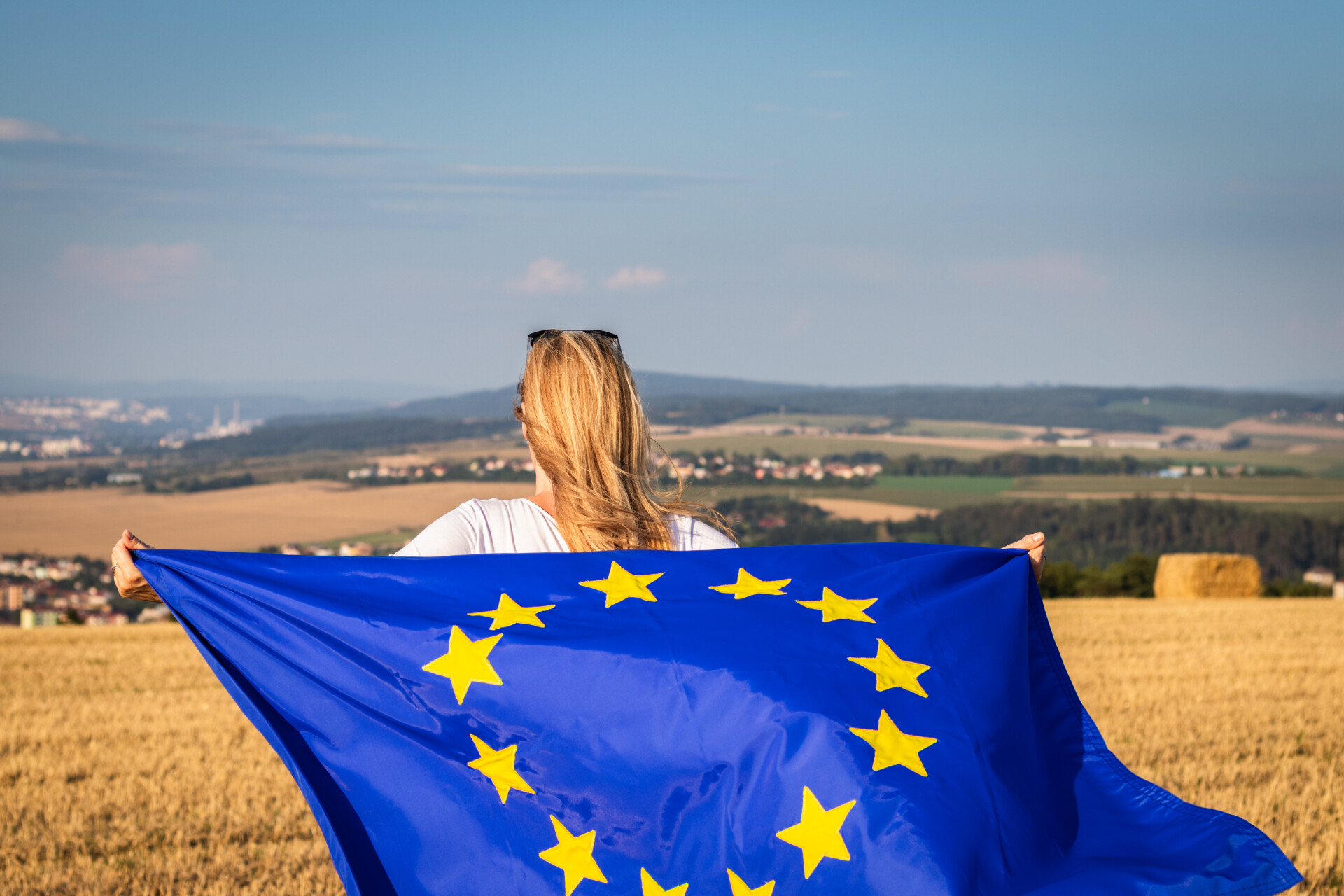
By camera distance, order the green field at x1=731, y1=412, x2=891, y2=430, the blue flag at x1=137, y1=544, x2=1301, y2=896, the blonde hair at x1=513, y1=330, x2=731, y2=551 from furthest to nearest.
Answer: the green field at x1=731, y1=412, x2=891, y2=430 → the blonde hair at x1=513, y1=330, x2=731, y2=551 → the blue flag at x1=137, y1=544, x2=1301, y2=896

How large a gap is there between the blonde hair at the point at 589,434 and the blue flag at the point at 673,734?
0.57ft

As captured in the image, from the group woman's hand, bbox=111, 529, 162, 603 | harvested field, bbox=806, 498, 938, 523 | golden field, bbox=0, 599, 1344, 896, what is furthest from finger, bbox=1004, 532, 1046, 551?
harvested field, bbox=806, 498, 938, 523

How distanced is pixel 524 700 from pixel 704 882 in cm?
78

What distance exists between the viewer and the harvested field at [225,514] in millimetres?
49812

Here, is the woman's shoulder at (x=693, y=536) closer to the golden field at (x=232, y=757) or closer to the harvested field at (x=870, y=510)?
the golden field at (x=232, y=757)

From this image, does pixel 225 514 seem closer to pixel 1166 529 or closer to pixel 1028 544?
pixel 1166 529

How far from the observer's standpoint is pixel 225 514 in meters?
57.0

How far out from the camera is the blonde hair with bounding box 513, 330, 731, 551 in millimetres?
3393

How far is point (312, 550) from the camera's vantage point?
4456 centimetres

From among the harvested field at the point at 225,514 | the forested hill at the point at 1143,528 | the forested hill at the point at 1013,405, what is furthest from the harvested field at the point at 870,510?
the forested hill at the point at 1013,405

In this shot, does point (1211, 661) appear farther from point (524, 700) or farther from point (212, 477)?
point (212, 477)

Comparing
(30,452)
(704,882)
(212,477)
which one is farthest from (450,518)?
(30,452)

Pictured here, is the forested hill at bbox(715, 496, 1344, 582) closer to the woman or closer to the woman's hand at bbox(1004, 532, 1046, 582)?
the woman's hand at bbox(1004, 532, 1046, 582)

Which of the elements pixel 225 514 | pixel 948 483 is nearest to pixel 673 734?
pixel 225 514
